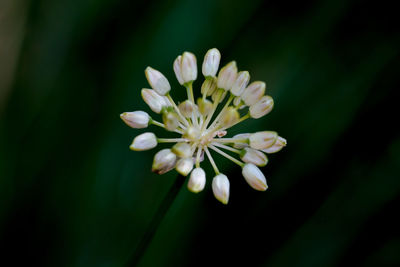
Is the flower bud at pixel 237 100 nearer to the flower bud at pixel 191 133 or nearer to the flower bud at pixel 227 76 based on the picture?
the flower bud at pixel 227 76

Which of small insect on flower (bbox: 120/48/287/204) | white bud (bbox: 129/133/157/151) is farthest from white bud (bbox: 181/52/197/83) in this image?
white bud (bbox: 129/133/157/151)

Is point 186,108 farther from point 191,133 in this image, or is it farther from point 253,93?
point 253,93

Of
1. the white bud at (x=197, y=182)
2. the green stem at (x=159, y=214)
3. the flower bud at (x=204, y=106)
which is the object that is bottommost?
the green stem at (x=159, y=214)

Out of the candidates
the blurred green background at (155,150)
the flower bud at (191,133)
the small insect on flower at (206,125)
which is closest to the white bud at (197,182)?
the small insect on flower at (206,125)

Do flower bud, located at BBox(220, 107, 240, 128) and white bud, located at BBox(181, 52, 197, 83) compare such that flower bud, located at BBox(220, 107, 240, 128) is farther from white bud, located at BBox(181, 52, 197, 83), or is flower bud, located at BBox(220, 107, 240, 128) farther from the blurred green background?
the blurred green background

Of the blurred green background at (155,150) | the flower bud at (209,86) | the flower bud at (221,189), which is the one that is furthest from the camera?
the blurred green background at (155,150)
